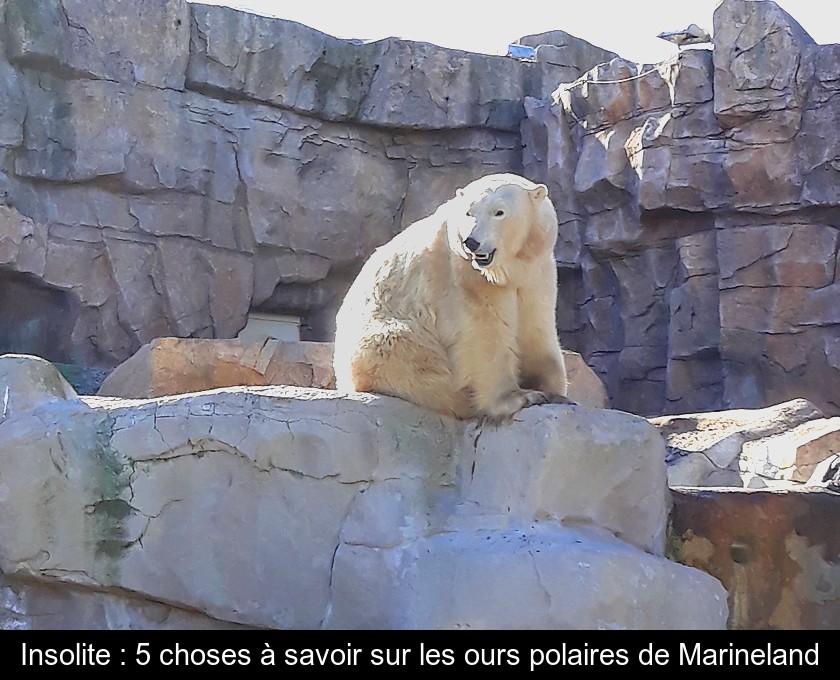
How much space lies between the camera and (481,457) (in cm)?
398

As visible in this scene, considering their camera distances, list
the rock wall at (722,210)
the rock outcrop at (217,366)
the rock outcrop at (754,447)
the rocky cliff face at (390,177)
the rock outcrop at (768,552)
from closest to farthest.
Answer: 1. the rock outcrop at (768,552)
2. the rock outcrop at (754,447)
3. the rock outcrop at (217,366)
4. the rock wall at (722,210)
5. the rocky cliff face at (390,177)

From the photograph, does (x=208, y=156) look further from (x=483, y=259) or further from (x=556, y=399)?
(x=483, y=259)

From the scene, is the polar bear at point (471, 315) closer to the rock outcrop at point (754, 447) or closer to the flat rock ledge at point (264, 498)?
the flat rock ledge at point (264, 498)

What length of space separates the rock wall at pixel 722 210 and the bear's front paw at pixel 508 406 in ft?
23.2

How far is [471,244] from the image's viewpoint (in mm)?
3785

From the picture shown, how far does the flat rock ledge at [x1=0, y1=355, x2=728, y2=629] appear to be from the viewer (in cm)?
385

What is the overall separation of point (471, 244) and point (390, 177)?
9431mm

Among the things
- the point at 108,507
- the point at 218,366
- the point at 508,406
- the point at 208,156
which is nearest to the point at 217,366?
the point at 218,366

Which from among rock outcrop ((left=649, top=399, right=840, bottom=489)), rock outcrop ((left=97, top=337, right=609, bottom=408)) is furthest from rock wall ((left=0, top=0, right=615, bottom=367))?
rock outcrop ((left=649, top=399, right=840, bottom=489))

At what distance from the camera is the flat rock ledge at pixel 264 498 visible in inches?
152

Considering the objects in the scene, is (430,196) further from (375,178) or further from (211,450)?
(211,450)

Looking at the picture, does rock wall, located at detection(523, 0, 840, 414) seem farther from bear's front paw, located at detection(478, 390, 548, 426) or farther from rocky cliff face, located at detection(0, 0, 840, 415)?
bear's front paw, located at detection(478, 390, 548, 426)

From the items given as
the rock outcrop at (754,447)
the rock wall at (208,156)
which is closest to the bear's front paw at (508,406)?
the rock outcrop at (754,447)
